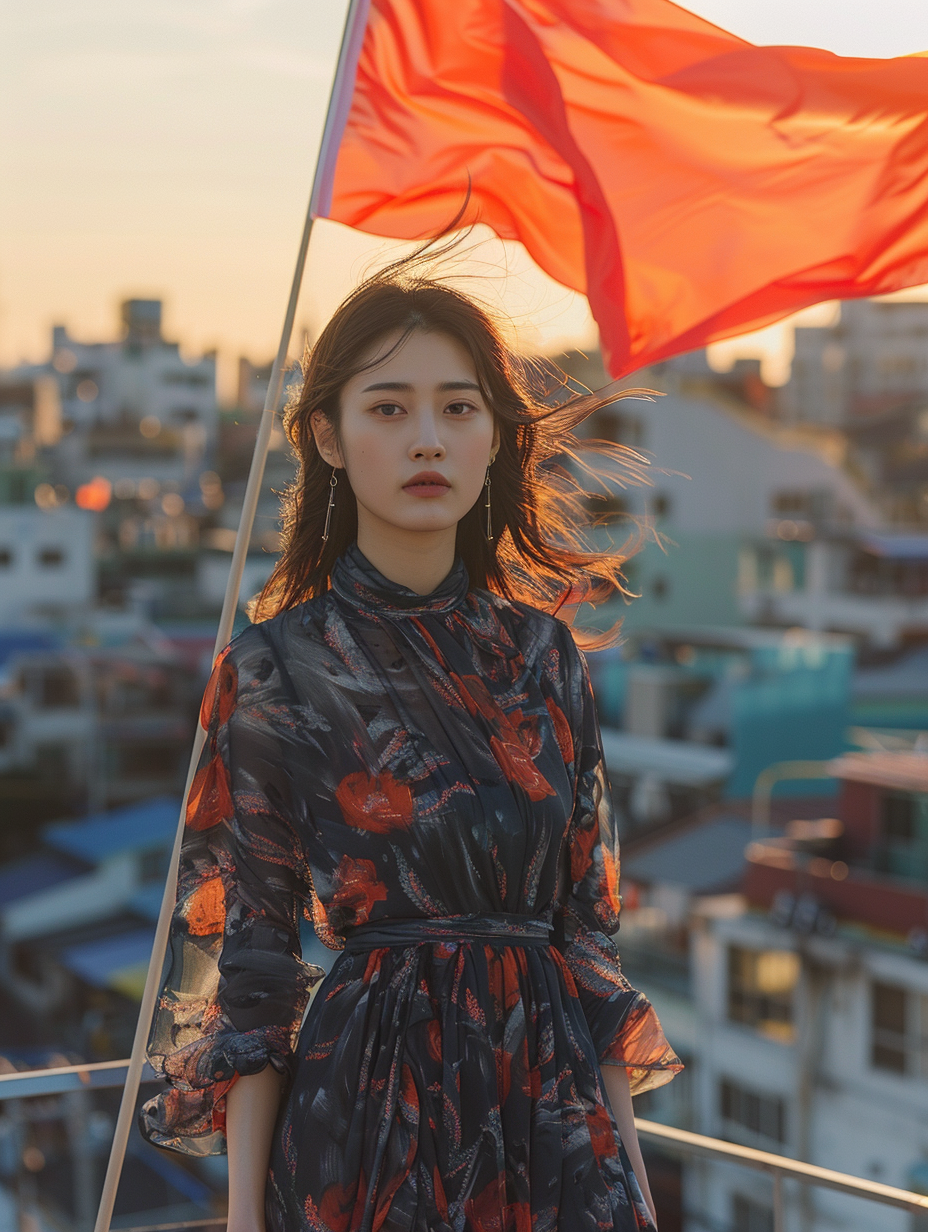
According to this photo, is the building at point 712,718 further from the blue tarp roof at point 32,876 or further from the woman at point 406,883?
the woman at point 406,883

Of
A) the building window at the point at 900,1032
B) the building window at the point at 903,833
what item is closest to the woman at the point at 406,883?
the building window at the point at 900,1032

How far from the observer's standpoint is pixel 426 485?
55.9 inches

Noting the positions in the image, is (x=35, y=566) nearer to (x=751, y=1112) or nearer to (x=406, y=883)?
(x=751, y=1112)

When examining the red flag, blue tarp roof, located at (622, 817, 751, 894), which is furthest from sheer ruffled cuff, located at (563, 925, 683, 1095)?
blue tarp roof, located at (622, 817, 751, 894)

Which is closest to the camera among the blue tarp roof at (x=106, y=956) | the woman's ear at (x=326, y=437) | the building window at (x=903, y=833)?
the woman's ear at (x=326, y=437)

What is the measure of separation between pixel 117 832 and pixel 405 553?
2129cm

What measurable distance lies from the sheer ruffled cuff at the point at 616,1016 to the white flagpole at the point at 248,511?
0.40 m

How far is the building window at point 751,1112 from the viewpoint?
12.4 meters

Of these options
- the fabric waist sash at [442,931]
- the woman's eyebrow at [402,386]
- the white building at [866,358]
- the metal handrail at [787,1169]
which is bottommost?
the metal handrail at [787,1169]

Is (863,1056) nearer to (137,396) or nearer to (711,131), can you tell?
(711,131)

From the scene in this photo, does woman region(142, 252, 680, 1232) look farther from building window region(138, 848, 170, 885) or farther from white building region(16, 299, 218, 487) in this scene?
white building region(16, 299, 218, 487)

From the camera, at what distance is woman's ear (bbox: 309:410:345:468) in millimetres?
1485

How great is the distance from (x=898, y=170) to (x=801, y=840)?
11.6 metres

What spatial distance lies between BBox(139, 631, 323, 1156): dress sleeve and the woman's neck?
6.1 inches
